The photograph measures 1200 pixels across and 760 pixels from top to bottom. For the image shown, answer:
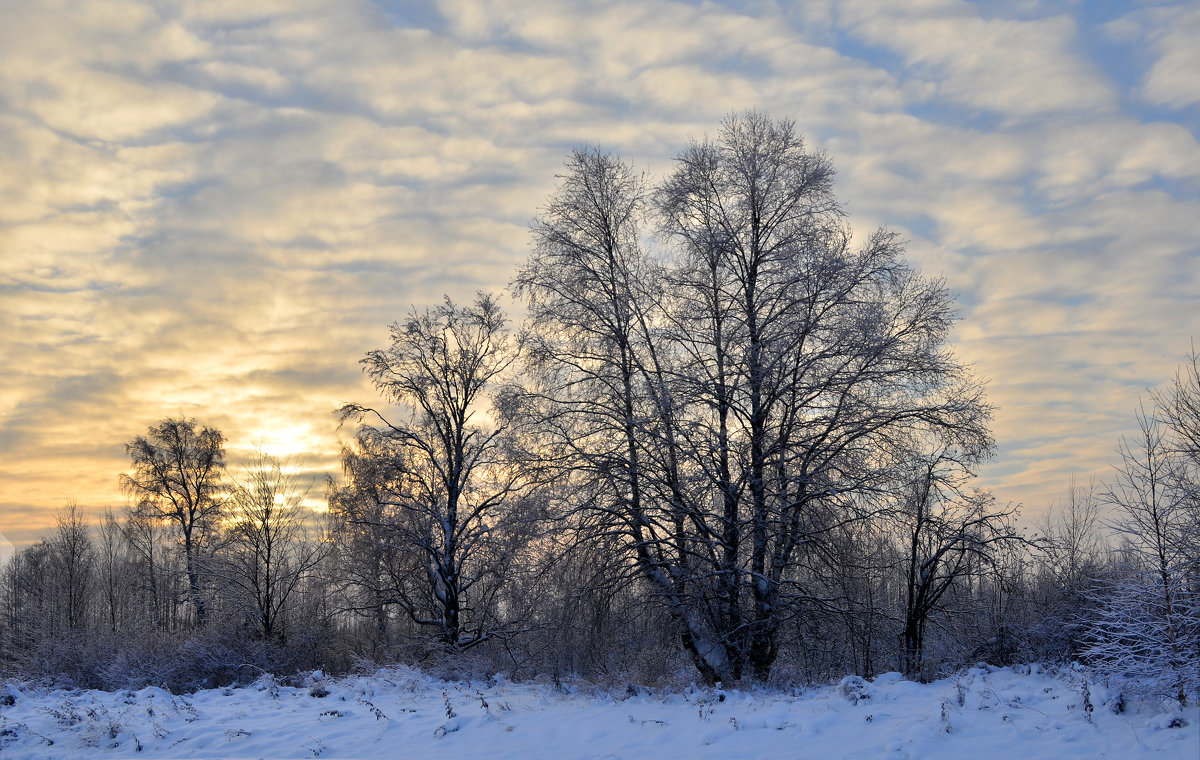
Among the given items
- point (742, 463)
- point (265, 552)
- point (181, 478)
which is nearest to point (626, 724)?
point (742, 463)

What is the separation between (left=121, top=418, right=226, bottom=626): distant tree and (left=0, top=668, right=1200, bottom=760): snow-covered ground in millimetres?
18991

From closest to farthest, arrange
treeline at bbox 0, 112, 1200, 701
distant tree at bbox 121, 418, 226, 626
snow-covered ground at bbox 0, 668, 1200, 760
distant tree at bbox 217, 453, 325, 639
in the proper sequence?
snow-covered ground at bbox 0, 668, 1200, 760 < treeline at bbox 0, 112, 1200, 701 < distant tree at bbox 217, 453, 325, 639 < distant tree at bbox 121, 418, 226, 626

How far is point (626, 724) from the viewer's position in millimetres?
10430

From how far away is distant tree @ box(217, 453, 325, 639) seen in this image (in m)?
24.6

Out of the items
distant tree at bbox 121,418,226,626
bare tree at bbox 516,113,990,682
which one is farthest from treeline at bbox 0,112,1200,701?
distant tree at bbox 121,418,226,626

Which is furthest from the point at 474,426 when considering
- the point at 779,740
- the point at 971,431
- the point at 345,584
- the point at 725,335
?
the point at 779,740

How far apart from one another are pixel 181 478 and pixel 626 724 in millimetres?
29713

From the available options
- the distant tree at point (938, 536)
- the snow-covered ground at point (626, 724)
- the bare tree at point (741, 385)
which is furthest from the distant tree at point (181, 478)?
the distant tree at point (938, 536)

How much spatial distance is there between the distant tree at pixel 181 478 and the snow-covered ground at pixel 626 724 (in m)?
19.0

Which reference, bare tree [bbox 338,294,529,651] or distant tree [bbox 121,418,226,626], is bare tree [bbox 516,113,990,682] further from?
distant tree [bbox 121,418,226,626]

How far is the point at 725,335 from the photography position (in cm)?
1557

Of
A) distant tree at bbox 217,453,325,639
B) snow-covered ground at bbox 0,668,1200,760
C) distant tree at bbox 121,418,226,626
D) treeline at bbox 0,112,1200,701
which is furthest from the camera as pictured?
distant tree at bbox 121,418,226,626

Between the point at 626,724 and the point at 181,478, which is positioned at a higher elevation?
the point at 181,478

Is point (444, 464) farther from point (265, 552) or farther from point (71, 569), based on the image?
point (71, 569)
